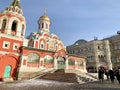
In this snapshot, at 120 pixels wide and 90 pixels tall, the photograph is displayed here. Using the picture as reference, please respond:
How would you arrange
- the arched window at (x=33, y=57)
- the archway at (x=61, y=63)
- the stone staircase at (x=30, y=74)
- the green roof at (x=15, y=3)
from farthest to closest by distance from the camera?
the archway at (x=61, y=63), the green roof at (x=15, y=3), the arched window at (x=33, y=57), the stone staircase at (x=30, y=74)

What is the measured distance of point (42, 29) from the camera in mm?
41594

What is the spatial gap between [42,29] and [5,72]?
21.6m

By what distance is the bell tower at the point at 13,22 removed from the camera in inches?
1021

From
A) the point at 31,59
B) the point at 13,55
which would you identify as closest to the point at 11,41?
the point at 13,55

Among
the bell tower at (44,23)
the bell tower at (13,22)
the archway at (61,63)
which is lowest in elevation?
the archway at (61,63)

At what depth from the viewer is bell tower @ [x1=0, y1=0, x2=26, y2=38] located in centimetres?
2592

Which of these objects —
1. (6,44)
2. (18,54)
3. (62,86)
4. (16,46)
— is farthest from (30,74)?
(62,86)

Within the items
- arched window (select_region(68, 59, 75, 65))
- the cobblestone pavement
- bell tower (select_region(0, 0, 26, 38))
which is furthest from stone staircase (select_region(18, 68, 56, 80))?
the cobblestone pavement

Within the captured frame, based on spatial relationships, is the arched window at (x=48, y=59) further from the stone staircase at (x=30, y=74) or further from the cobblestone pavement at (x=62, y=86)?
the cobblestone pavement at (x=62, y=86)

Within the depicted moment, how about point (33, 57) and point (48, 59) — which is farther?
point (48, 59)

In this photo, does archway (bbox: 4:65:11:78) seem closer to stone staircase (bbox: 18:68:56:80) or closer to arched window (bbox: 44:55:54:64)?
stone staircase (bbox: 18:68:56:80)

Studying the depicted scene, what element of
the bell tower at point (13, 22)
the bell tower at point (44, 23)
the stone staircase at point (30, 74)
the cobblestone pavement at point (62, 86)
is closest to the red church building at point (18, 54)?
the bell tower at point (13, 22)

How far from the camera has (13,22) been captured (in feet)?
89.5

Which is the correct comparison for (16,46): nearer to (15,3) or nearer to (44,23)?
(15,3)
